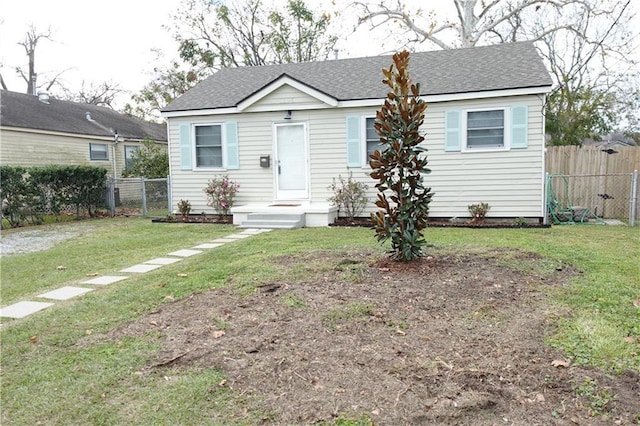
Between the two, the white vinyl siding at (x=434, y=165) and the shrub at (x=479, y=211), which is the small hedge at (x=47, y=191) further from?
the shrub at (x=479, y=211)

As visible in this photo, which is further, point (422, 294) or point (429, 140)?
point (429, 140)

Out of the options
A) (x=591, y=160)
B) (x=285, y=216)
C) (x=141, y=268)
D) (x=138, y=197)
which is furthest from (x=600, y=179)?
(x=138, y=197)

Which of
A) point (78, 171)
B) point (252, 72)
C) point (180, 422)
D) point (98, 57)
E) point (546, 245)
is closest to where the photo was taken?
point (180, 422)

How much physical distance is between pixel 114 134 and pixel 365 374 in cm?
1805

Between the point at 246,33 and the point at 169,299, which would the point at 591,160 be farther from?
the point at 246,33

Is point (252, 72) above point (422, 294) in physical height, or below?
above

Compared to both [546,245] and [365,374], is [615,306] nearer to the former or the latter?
[365,374]

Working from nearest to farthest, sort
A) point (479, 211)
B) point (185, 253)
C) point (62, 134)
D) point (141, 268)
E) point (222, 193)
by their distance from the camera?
point (141, 268) < point (185, 253) < point (479, 211) < point (222, 193) < point (62, 134)

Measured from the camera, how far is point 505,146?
984cm

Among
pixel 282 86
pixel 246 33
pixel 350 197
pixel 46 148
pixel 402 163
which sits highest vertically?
pixel 246 33

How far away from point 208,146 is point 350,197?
394 cm

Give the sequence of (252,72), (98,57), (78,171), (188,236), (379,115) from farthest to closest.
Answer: (98,57) < (252,72) < (78,171) < (188,236) < (379,115)

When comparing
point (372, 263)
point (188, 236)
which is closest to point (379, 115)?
point (372, 263)

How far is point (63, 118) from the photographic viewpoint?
690 inches
